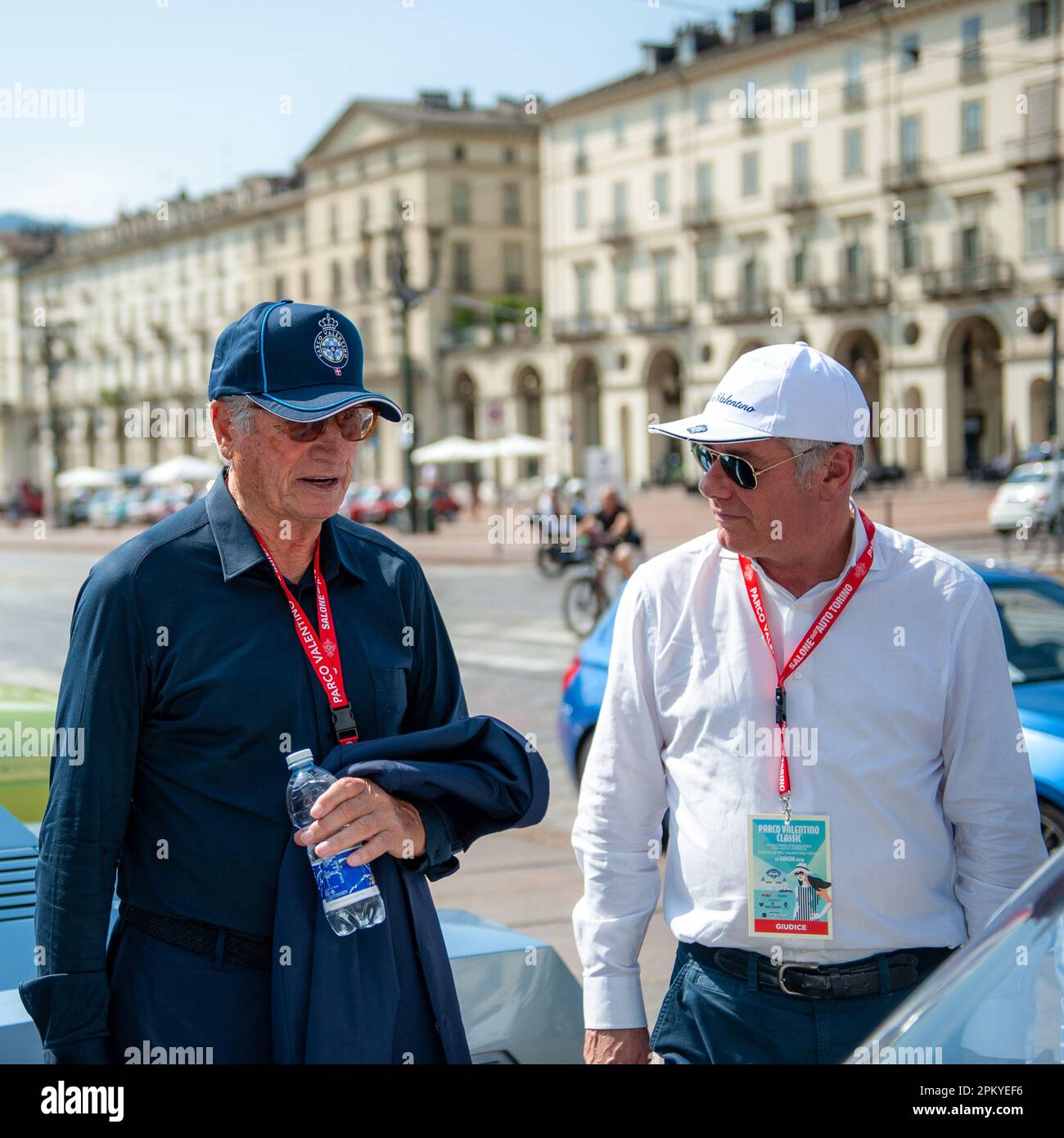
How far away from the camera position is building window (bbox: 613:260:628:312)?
226 ft

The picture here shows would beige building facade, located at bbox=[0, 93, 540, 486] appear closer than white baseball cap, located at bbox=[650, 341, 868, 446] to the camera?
No

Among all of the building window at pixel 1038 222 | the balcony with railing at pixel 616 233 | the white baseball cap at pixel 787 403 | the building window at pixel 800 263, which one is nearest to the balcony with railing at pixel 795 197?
the building window at pixel 800 263

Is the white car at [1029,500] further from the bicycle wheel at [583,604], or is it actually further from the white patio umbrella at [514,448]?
the white patio umbrella at [514,448]

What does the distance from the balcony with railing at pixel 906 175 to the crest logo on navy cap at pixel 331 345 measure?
2206 inches

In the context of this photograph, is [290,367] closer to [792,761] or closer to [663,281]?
[792,761]

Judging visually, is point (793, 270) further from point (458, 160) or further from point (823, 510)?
point (823, 510)

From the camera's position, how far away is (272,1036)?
86.0 inches

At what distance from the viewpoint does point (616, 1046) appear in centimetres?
252

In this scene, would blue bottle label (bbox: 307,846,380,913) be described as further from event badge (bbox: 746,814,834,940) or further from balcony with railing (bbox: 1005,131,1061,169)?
balcony with railing (bbox: 1005,131,1061,169)

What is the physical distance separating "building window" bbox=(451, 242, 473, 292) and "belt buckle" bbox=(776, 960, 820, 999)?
265 ft

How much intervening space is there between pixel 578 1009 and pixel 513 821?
0.93m

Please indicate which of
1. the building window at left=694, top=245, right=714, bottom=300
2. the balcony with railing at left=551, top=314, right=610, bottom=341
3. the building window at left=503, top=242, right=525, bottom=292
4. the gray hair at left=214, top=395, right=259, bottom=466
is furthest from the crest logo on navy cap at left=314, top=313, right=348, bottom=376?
the building window at left=503, top=242, right=525, bottom=292

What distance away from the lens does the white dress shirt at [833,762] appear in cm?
245
